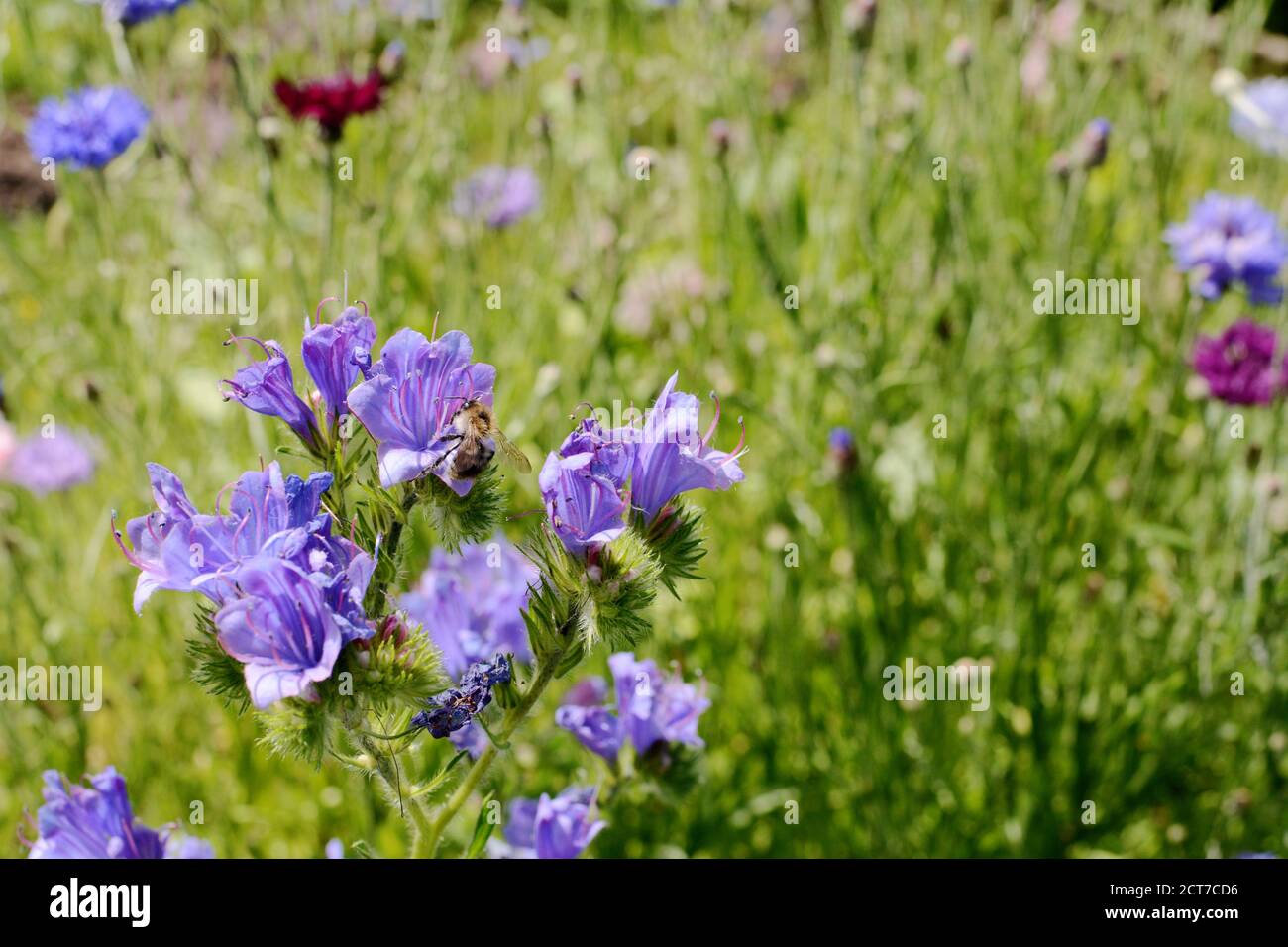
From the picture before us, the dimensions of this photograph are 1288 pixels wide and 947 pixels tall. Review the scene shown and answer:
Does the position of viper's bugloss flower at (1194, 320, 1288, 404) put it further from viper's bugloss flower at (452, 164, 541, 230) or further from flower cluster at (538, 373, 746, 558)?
viper's bugloss flower at (452, 164, 541, 230)

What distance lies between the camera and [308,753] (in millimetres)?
1482

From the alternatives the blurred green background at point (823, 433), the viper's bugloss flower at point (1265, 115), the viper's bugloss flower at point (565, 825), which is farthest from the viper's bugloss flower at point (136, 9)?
the viper's bugloss flower at point (1265, 115)

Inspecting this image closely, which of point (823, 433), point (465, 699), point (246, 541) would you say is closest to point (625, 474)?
point (465, 699)

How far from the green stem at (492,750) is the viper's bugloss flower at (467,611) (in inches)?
16.1

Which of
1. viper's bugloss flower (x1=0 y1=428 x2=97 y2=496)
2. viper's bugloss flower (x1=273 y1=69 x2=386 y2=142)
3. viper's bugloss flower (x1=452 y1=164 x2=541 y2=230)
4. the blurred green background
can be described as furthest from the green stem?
viper's bugloss flower (x1=0 y1=428 x2=97 y2=496)

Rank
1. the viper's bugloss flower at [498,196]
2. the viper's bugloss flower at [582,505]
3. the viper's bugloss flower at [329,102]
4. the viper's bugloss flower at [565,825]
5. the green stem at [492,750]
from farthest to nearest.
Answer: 1. the viper's bugloss flower at [498,196]
2. the viper's bugloss flower at [329,102]
3. the viper's bugloss flower at [565,825]
4. the green stem at [492,750]
5. the viper's bugloss flower at [582,505]

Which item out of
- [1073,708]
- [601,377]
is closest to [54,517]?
[601,377]

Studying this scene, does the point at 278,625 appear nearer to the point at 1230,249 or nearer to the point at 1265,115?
the point at 1230,249

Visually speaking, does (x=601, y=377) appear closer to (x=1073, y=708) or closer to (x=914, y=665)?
(x=914, y=665)

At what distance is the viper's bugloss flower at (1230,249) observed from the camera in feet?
9.30

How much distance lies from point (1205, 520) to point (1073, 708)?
0.51 metres

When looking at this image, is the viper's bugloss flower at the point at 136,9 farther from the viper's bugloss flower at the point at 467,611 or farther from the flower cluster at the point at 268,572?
the flower cluster at the point at 268,572

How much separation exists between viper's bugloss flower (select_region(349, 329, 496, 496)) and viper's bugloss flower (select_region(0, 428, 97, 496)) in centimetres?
236
